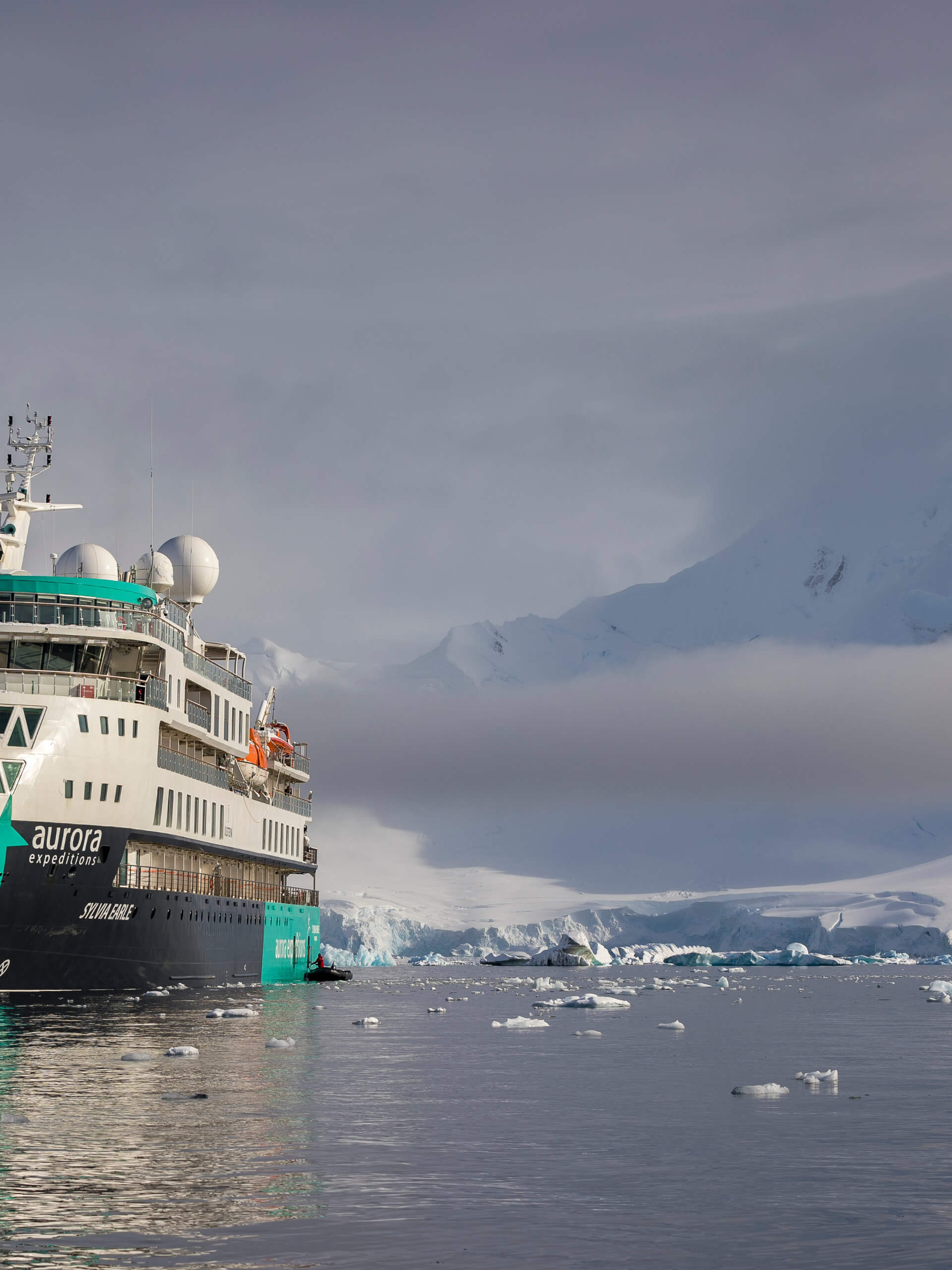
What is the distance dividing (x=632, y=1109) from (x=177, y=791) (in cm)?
2983

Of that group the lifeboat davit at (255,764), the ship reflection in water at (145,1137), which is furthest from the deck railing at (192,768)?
the ship reflection in water at (145,1137)

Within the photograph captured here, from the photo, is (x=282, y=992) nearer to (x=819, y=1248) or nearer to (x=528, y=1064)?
(x=528, y=1064)

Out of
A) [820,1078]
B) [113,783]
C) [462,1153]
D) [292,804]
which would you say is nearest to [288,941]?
[292,804]

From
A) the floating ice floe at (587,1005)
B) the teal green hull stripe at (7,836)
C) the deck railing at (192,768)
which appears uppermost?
the deck railing at (192,768)

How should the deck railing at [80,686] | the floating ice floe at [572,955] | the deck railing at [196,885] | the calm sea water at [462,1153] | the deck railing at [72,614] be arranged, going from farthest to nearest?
the floating ice floe at [572,955] → the deck railing at [196,885] → the deck railing at [72,614] → the deck railing at [80,686] → the calm sea water at [462,1153]

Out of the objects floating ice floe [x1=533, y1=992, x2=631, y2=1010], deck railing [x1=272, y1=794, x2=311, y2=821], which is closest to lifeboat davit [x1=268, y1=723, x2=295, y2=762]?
deck railing [x1=272, y1=794, x2=311, y2=821]

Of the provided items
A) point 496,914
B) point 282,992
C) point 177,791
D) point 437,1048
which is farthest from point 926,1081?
point 496,914

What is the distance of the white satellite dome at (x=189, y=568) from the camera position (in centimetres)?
5766

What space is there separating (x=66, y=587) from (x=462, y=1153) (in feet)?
96.7

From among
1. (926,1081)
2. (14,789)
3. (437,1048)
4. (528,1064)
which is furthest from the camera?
(14,789)

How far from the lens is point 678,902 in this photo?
16925 centimetres

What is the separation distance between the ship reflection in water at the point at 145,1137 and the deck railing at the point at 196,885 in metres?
14.4

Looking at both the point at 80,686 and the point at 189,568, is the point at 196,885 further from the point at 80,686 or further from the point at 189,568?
the point at 189,568

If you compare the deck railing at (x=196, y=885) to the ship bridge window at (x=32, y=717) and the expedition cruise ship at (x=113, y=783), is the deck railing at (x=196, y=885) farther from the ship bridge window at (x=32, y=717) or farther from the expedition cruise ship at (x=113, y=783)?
the ship bridge window at (x=32, y=717)
